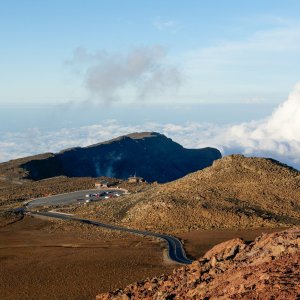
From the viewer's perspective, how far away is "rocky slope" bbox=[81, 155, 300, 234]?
184 feet

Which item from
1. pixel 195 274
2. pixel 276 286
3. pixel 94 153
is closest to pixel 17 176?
pixel 94 153

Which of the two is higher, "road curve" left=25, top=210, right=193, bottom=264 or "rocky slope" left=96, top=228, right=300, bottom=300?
"rocky slope" left=96, top=228, right=300, bottom=300

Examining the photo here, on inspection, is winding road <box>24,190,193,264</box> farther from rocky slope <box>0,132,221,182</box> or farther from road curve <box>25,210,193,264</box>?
rocky slope <box>0,132,221,182</box>

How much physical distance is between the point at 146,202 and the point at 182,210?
6.57 metres

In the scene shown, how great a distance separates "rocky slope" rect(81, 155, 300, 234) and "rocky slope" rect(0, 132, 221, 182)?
Result: 234 feet

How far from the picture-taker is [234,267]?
23.8 m

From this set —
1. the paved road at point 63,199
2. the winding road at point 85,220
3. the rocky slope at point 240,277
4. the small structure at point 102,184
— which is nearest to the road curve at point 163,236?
the winding road at point 85,220

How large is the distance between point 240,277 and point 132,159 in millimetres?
146325

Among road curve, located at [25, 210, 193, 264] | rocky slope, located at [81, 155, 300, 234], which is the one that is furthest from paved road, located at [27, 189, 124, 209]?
rocky slope, located at [81, 155, 300, 234]

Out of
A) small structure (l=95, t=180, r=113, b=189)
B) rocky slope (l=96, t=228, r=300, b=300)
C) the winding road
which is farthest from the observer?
small structure (l=95, t=180, r=113, b=189)

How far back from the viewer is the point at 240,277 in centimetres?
2092

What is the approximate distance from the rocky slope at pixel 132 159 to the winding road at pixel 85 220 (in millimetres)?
50971

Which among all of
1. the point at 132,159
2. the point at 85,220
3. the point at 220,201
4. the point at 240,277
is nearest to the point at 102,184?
the point at 85,220

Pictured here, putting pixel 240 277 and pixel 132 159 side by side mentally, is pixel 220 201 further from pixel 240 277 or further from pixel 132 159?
pixel 132 159
